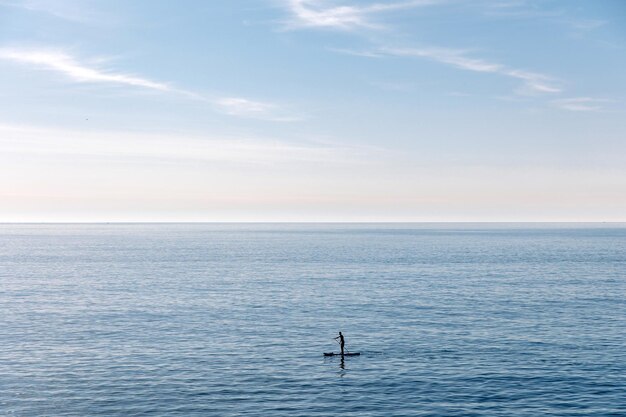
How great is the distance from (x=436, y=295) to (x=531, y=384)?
2277 inches

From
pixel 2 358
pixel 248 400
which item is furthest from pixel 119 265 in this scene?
pixel 248 400

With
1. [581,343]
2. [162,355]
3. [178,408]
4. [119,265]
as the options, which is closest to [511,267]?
[581,343]

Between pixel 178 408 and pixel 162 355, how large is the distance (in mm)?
18010

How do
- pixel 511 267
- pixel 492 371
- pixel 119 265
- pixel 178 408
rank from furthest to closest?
pixel 119 265
pixel 511 267
pixel 492 371
pixel 178 408

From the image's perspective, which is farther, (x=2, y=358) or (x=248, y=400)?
(x=2, y=358)

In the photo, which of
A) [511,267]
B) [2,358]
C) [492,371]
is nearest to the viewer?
[492,371]

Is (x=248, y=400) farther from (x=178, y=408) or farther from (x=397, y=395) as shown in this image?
(x=397, y=395)

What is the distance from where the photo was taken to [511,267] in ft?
578

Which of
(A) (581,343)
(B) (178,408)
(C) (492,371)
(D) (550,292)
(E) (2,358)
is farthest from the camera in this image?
(D) (550,292)

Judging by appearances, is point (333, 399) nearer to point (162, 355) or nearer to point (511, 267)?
point (162, 355)

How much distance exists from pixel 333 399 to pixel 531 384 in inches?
758

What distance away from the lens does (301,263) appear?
194125mm

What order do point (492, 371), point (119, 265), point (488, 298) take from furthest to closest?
point (119, 265)
point (488, 298)
point (492, 371)

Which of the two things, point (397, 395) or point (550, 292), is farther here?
point (550, 292)
